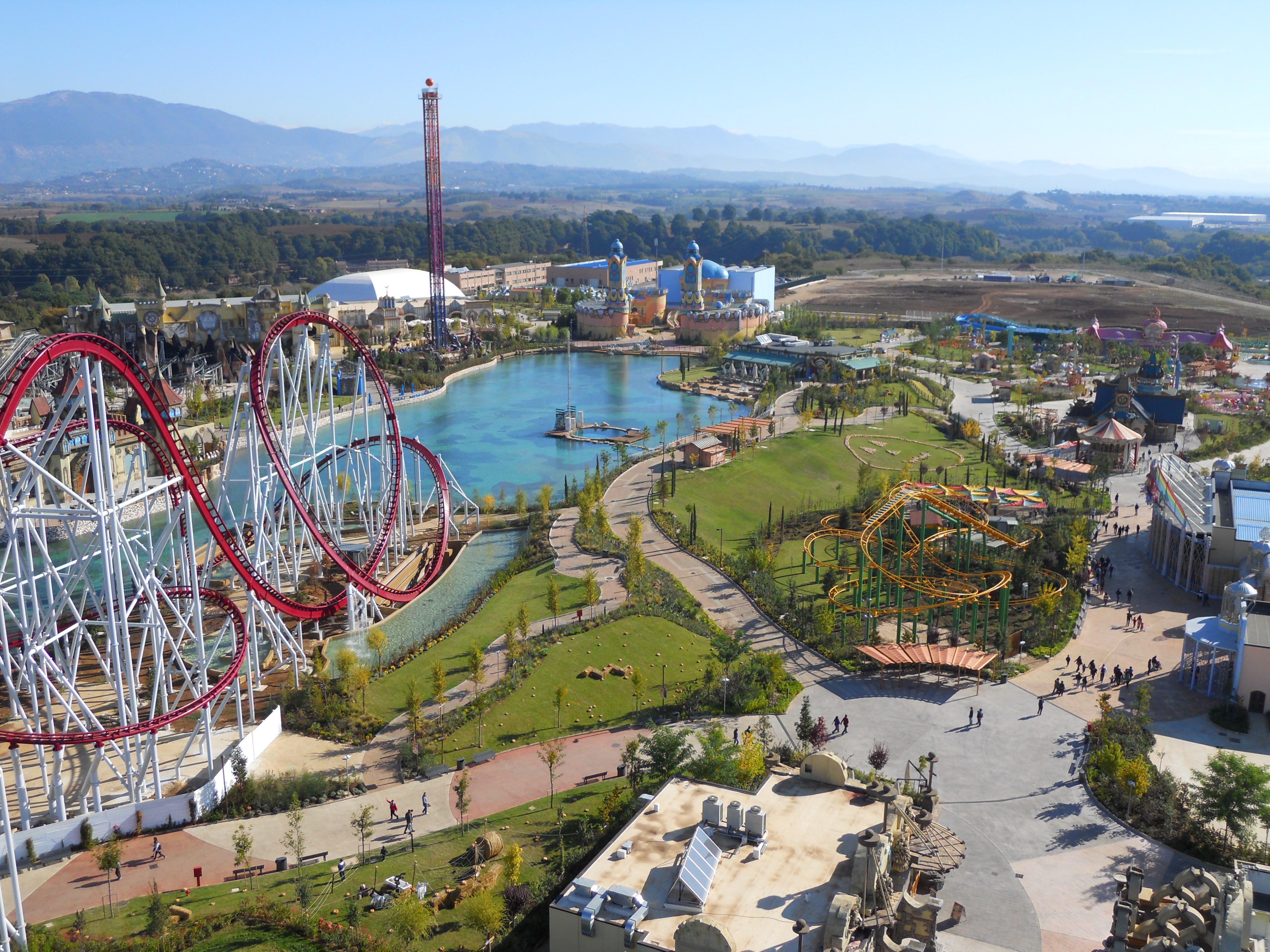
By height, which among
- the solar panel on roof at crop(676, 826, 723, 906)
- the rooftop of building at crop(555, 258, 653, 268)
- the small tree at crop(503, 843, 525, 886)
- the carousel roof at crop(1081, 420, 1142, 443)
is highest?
the rooftop of building at crop(555, 258, 653, 268)

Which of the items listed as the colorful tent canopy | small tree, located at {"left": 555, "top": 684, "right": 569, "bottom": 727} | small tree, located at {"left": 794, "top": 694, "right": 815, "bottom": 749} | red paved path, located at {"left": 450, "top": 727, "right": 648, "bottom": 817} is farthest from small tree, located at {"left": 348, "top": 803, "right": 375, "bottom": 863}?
the colorful tent canopy

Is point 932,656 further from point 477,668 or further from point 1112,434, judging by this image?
point 1112,434

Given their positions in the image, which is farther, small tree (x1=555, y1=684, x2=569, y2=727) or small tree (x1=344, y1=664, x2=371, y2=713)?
small tree (x1=344, y1=664, x2=371, y2=713)

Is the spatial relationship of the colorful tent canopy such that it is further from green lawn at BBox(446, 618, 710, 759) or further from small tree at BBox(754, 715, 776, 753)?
small tree at BBox(754, 715, 776, 753)

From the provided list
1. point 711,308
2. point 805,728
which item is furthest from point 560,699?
point 711,308

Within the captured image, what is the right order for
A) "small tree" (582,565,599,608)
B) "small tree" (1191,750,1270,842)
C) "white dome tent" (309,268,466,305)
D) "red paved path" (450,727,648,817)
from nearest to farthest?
"small tree" (1191,750,1270,842)
"red paved path" (450,727,648,817)
"small tree" (582,565,599,608)
"white dome tent" (309,268,466,305)

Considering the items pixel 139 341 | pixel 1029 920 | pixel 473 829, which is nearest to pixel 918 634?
pixel 1029 920

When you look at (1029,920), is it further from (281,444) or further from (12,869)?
(281,444)
